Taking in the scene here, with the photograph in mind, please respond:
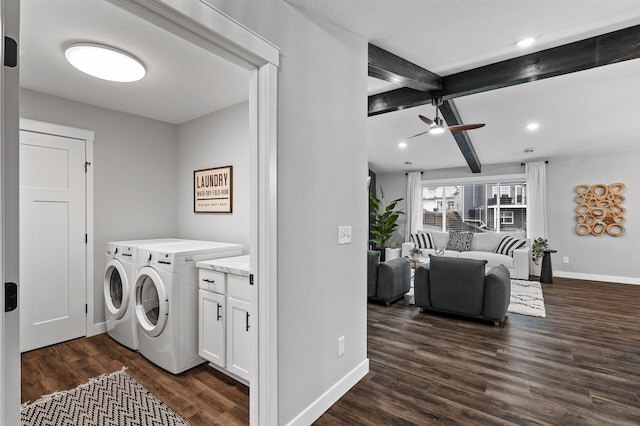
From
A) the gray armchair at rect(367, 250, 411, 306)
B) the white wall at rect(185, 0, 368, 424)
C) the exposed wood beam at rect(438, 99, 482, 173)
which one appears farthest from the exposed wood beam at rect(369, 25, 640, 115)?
the gray armchair at rect(367, 250, 411, 306)

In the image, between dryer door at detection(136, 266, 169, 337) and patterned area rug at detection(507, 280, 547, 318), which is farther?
patterned area rug at detection(507, 280, 547, 318)

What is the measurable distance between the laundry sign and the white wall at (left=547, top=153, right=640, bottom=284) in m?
6.56

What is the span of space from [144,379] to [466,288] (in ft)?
10.9

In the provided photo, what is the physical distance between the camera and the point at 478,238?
272 inches

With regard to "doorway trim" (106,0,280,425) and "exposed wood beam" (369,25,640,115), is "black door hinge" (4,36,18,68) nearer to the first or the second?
"doorway trim" (106,0,280,425)

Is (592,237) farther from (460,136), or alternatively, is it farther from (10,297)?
(10,297)

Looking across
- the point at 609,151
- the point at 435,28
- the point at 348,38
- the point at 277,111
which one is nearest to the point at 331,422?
the point at 277,111

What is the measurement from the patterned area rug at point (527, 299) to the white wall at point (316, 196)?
2778 mm

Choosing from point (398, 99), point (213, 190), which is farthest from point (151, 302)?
point (398, 99)

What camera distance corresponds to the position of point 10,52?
A: 0.89 meters

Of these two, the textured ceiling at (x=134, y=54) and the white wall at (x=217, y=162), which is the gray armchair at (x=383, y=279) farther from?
the textured ceiling at (x=134, y=54)

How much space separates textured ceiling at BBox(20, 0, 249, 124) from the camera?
6.27ft

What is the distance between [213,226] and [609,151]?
7.05 m

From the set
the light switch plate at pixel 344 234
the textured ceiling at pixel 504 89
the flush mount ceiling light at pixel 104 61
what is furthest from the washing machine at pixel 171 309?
the textured ceiling at pixel 504 89
